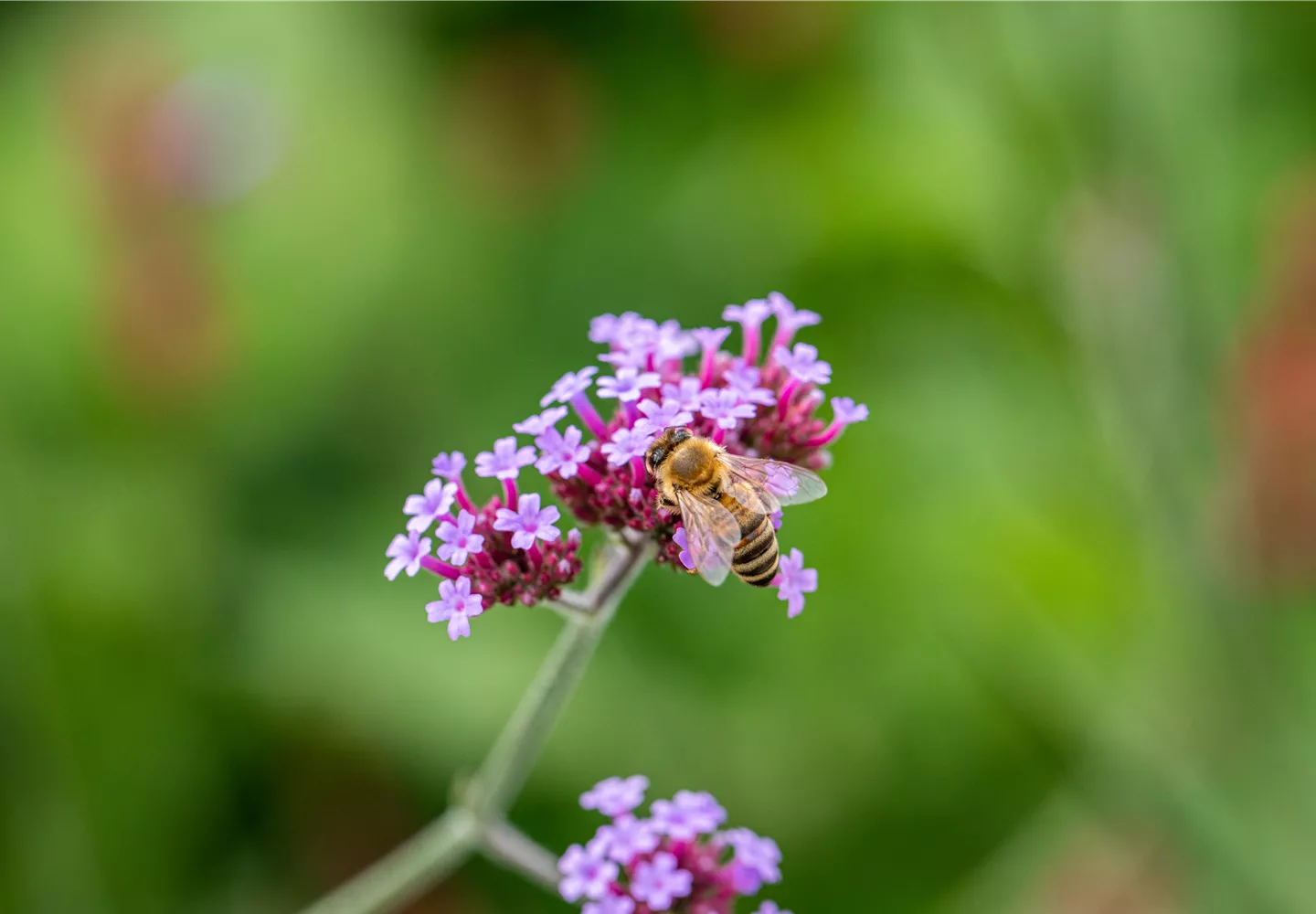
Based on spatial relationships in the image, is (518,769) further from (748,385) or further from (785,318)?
(785,318)

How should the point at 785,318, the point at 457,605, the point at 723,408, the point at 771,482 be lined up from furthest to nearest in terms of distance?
the point at 785,318, the point at 771,482, the point at 723,408, the point at 457,605

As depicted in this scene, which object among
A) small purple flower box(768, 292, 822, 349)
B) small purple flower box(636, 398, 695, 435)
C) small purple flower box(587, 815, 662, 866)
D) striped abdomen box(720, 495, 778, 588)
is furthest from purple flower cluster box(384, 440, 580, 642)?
small purple flower box(768, 292, 822, 349)

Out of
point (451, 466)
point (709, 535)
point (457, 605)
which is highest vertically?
point (709, 535)

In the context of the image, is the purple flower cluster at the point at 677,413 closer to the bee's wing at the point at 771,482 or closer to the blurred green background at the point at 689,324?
the bee's wing at the point at 771,482

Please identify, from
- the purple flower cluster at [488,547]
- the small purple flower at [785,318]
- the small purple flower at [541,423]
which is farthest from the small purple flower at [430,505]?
the small purple flower at [785,318]

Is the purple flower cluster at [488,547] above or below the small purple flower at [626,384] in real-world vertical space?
below

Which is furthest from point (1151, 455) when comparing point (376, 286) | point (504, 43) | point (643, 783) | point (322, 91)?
point (322, 91)

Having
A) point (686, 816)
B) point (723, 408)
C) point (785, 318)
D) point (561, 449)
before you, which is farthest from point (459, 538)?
point (785, 318)
